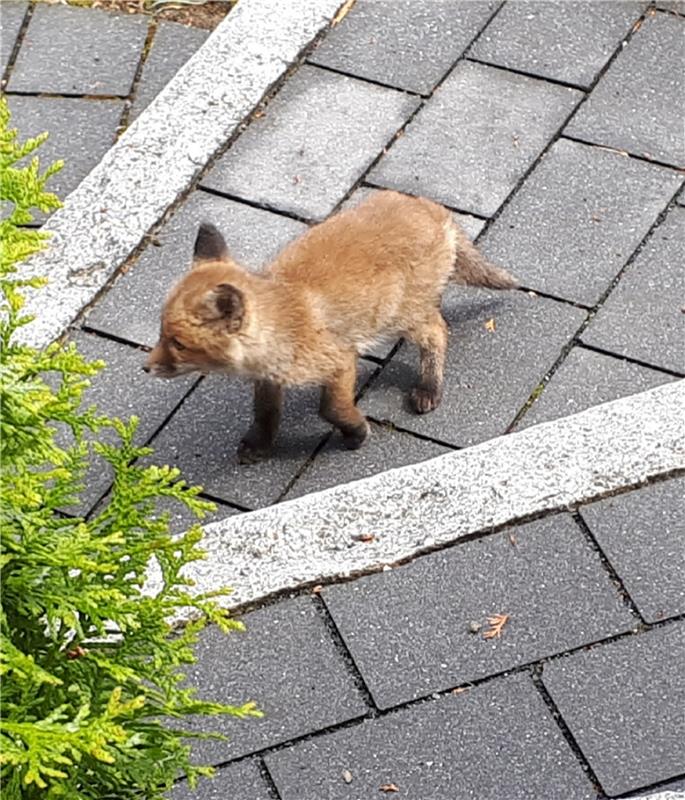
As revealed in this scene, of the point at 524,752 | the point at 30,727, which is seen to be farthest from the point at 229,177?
the point at 30,727

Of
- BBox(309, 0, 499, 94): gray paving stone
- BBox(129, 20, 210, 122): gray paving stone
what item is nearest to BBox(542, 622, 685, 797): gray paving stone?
BBox(309, 0, 499, 94): gray paving stone

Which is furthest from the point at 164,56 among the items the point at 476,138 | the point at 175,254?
the point at 476,138

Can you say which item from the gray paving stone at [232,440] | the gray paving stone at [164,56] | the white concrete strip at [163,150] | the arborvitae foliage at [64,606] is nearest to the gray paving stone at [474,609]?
the gray paving stone at [232,440]

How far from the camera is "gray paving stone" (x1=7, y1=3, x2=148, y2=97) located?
6691 mm

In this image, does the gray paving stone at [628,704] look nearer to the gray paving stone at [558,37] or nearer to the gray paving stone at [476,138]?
the gray paving stone at [476,138]

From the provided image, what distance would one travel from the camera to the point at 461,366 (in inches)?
221

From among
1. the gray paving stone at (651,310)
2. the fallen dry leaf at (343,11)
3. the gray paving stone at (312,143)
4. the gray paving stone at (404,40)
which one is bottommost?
the gray paving stone at (651,310)

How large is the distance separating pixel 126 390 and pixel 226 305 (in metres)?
0.72

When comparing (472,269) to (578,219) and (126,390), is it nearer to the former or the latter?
(578,219)

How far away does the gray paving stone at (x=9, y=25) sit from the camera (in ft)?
22.5

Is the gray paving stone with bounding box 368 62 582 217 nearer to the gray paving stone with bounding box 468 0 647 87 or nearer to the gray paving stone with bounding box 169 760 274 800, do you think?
the gray paving stone with bounding box 468 0 647 87

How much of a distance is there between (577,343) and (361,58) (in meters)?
1.85

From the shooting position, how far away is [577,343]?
561 cm

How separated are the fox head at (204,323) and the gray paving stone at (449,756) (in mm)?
1283
